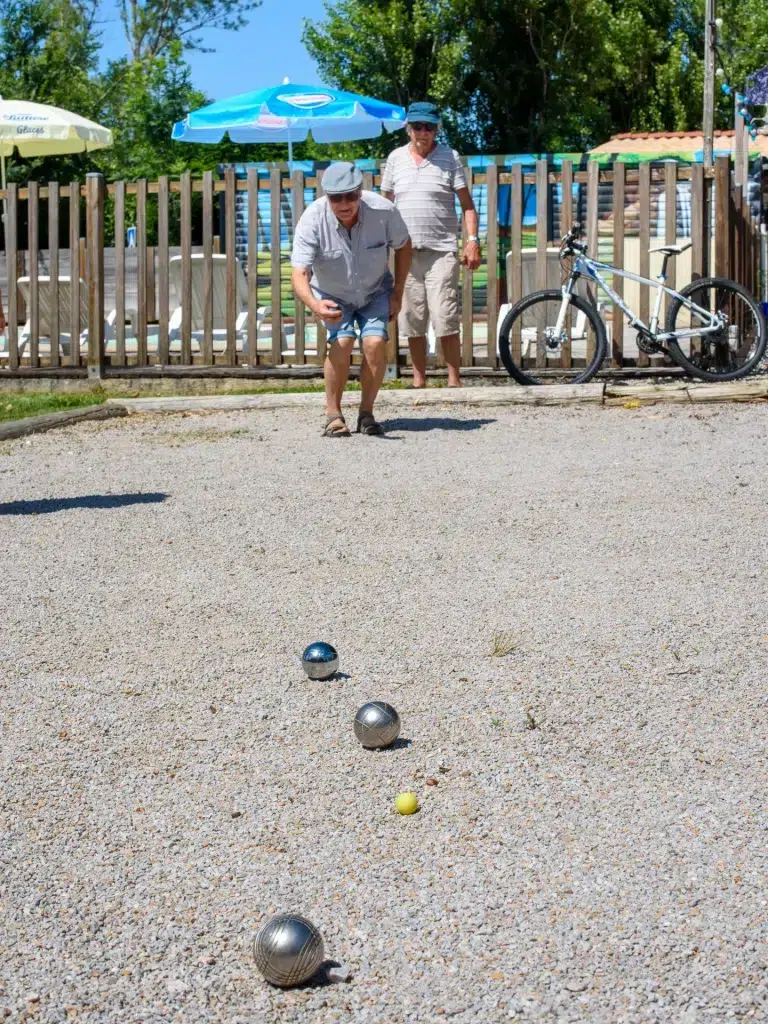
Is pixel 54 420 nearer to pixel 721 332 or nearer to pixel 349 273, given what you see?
pixel 349 273

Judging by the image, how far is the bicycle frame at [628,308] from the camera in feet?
33.4

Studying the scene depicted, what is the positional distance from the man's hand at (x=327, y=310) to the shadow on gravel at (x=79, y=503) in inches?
69.1

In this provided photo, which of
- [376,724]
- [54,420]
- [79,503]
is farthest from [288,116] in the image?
[376,724]

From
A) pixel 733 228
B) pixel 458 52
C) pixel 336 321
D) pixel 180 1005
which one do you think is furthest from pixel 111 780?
pixel 458 52

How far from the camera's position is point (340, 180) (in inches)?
311

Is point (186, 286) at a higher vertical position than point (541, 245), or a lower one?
lower

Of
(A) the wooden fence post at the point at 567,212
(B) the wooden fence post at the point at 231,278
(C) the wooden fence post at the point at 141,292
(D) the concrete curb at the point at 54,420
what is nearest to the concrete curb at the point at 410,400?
(D) the concrete curb at the point at 54,420

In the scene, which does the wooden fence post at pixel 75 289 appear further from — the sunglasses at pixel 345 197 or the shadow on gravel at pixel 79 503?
the shadow on gravel at pixel 79 503

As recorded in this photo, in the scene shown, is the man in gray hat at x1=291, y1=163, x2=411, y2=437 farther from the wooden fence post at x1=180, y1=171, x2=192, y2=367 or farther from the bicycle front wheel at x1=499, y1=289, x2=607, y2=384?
the wooden fence post at x1=180, y1=171, x2=192, y2=367

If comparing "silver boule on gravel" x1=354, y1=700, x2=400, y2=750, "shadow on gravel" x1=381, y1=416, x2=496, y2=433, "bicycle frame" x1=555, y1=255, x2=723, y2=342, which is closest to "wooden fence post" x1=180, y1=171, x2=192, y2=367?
"bicycle frame" x1=555, y1=255, x2=723, y2=342

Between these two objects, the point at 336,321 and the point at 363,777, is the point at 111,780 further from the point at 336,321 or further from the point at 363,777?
the point at 336,321

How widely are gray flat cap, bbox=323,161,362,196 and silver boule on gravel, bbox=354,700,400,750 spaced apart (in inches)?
201

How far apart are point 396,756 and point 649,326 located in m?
7.71

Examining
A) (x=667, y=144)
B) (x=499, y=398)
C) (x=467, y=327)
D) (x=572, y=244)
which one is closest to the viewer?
(x=499, y=398)
